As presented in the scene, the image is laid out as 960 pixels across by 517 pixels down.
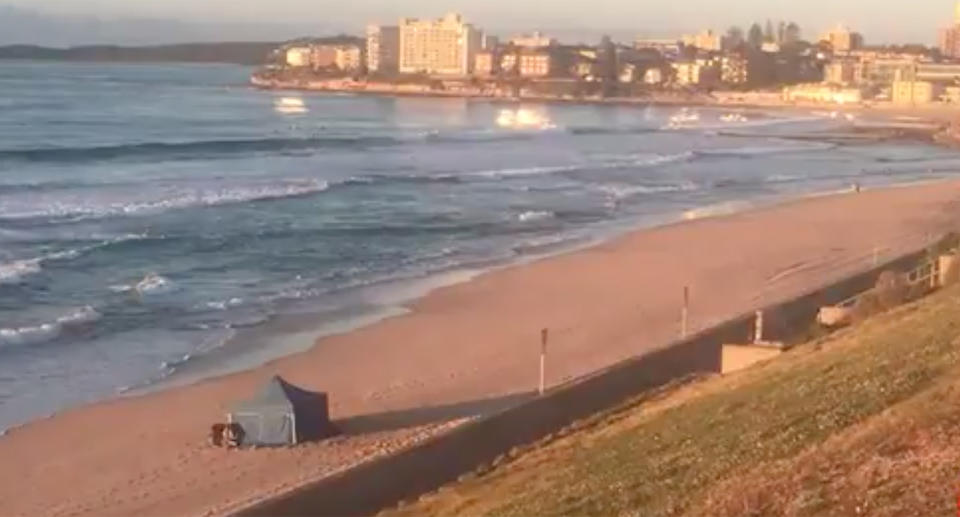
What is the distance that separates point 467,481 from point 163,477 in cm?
349

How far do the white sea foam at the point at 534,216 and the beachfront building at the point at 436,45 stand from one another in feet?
496

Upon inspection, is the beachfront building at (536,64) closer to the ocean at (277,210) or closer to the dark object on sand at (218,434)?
the ocean at (277,210)

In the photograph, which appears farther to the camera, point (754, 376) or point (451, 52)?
point (451, 52)

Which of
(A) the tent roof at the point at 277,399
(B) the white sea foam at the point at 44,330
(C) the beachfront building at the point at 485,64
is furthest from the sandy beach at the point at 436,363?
(C) the beachfront building at the point at 485,64

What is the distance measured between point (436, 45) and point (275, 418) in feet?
592

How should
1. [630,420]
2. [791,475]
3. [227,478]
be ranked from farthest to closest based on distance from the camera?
[227,478] → [630,420] → [791,475]

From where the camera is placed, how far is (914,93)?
5344 inches

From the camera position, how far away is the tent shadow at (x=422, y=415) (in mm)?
15469

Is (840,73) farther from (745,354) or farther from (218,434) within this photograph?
(218,434)

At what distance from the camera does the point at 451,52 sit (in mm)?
191375

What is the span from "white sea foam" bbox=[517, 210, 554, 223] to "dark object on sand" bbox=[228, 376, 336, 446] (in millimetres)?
20961

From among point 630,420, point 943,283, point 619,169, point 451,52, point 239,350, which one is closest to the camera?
point 630,420

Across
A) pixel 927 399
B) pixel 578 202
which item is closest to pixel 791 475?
pixel 927 399

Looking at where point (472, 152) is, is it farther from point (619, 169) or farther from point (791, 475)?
point (791, 475)
